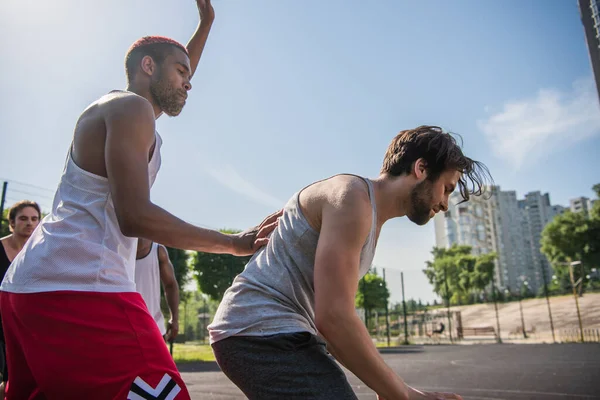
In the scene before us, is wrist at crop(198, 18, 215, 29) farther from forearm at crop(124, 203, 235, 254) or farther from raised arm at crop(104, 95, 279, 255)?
forearm at crop(124, 203, 235, 254)

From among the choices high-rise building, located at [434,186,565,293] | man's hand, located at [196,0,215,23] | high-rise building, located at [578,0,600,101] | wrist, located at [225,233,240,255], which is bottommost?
wrist, located at [225,233,240,255]

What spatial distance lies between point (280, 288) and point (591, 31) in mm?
10466

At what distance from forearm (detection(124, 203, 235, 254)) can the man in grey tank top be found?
0.77ft

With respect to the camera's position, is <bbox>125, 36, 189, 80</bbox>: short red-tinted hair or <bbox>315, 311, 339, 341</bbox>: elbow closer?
<bbox>315, 311, 339, 341</bbox>: elbow

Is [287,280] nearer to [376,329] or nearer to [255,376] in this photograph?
[255,376]

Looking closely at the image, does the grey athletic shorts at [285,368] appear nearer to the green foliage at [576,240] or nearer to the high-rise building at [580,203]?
the green foliage at [576,240]

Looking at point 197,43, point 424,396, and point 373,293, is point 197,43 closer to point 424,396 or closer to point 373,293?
point 424,396

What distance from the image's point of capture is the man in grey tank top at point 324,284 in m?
1.44

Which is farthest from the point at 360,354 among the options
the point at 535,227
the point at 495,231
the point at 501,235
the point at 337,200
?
the point at 535,227

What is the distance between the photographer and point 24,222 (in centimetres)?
425

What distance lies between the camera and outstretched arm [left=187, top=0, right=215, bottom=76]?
109 inches

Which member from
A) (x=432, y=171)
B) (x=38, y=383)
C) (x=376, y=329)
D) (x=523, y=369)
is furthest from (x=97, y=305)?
(x=376, y=329)

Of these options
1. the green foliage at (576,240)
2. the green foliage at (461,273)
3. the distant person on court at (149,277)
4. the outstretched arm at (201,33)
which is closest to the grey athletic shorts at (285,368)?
the outstretched arm at (201,33)

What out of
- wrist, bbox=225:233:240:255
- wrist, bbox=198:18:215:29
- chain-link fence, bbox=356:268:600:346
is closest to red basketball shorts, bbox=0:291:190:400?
wrist, bbox=225:233:240:255
